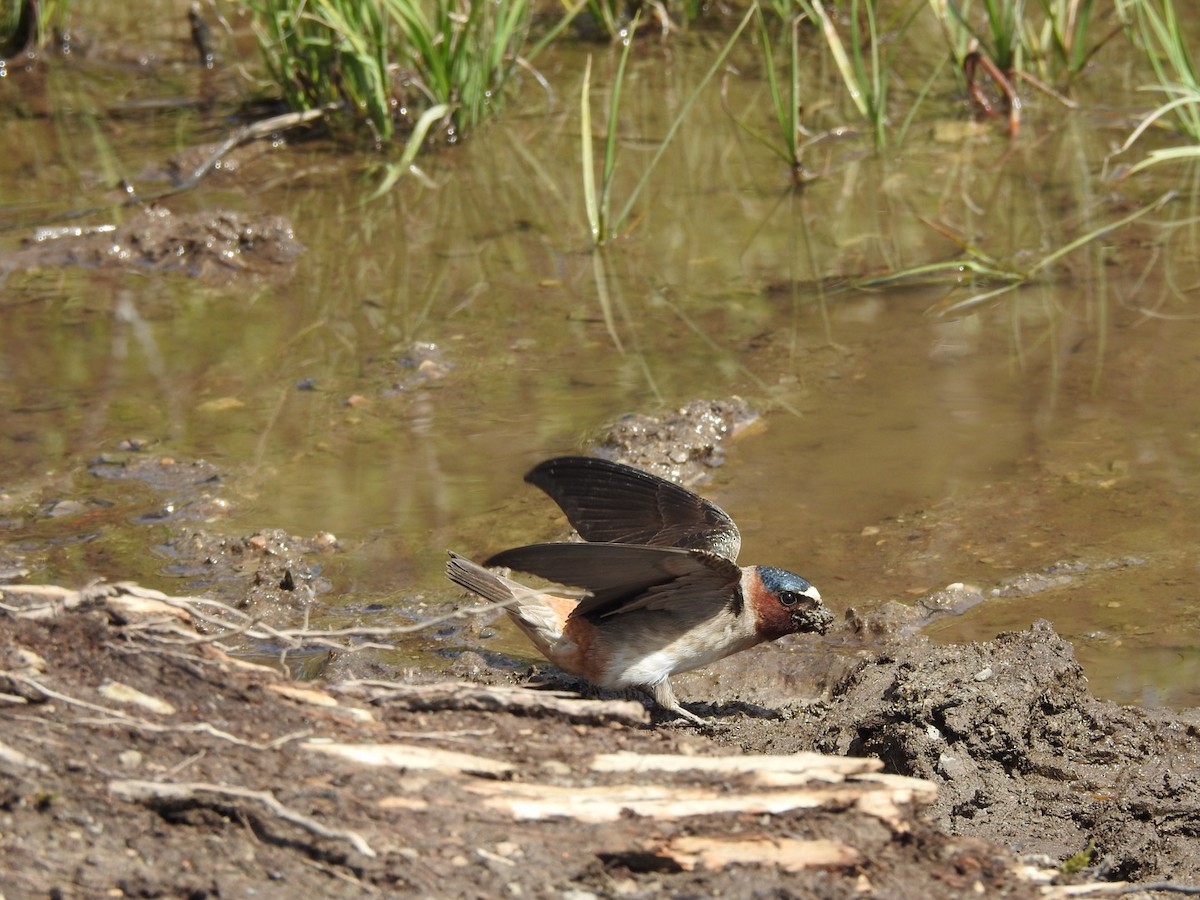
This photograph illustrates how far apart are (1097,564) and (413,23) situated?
4883 mm

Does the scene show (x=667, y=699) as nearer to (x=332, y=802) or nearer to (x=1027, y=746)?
(x=1027, y=746)

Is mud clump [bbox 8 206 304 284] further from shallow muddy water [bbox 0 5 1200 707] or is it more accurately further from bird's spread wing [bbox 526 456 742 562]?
bird's spread wing [bbox 526 456 742 562]

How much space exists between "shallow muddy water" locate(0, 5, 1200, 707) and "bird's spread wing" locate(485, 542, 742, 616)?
66cm

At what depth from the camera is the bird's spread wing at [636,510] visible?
412 centimetres

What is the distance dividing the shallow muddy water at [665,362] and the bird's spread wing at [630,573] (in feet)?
2.16

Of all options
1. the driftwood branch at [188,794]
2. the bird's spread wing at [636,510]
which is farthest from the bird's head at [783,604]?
the driftwood branch at [188,794]

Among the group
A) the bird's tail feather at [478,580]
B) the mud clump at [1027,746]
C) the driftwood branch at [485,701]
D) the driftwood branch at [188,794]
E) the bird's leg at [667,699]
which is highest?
the driftwood branch at [188,794]

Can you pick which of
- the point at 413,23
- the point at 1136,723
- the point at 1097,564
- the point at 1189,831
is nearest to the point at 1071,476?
the point at 1097,564

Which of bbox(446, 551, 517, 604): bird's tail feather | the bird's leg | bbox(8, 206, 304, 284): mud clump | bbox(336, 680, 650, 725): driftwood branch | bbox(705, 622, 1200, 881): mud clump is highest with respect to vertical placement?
bbox(336, 680, 650, 725): driftwood branch

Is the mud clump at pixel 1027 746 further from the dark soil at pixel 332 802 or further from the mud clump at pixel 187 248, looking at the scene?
the mud clump at pixel 187 248

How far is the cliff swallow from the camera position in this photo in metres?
3.95

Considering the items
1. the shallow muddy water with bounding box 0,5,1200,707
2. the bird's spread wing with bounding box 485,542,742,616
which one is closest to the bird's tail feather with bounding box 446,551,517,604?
the bird's spread wing with bounding box 485,542,742,616

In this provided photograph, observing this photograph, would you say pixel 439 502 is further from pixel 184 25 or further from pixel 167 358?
pixel 184 25

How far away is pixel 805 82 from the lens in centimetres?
963
